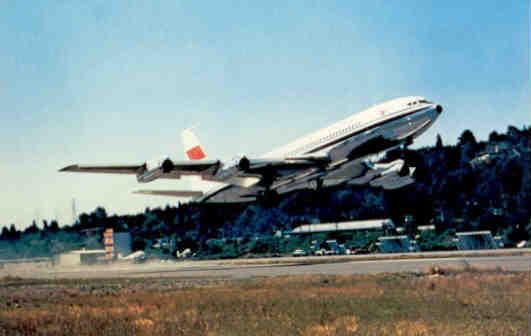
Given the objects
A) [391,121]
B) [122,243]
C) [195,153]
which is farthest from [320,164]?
[122,243]

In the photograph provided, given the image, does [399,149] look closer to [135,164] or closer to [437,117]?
[437,117]

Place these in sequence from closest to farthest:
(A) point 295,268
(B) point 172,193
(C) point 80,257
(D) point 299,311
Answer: (D) point 299,311 < (A) point 295,268 < (B) point 172,193 < (C) point 80,257

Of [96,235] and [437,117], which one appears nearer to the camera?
[437,117]

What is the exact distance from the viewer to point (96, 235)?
241ft

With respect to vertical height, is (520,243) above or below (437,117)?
below

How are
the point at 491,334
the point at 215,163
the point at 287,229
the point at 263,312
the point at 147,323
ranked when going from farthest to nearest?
the point at 287,229 → the point at 215,163 → the point at 263,312 → the point at 147,323 → the point at 491,334

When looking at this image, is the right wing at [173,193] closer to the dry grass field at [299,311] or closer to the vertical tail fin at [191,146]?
the vertical tail fin at [191,146]

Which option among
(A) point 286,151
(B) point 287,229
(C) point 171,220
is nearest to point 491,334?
(A) point 286,151

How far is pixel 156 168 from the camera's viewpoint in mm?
48312

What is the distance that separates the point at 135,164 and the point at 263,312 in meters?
30.8

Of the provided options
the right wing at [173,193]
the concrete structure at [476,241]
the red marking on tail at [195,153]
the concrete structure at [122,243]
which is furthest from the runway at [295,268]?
the concrete structure at [476,241]

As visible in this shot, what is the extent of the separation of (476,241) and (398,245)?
880 centimetres

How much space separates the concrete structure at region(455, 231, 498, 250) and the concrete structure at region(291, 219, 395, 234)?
32.1 m

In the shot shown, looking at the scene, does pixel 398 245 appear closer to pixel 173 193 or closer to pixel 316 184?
pixel 316 184
